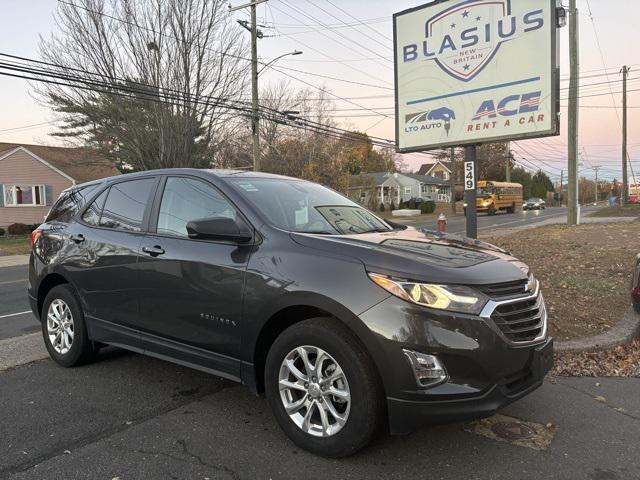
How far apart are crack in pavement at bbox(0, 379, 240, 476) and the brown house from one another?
1191 inches

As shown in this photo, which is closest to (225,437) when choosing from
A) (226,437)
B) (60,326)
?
(226,437)

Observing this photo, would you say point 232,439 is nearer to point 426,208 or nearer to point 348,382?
point 348,382

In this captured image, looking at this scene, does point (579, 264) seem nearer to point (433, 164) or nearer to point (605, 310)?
point (605, 310)

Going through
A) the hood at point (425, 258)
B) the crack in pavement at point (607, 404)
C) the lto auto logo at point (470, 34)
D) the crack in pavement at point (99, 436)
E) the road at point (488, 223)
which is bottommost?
the crack in pavement at point (607, 404)

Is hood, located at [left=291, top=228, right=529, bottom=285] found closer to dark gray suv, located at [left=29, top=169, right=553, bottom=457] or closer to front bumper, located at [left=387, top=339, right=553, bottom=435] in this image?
dark gray suv, located at [left=29, top=169, right=553, bottom=457]

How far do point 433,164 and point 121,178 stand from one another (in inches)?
4283

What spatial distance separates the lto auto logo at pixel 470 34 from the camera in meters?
8.87

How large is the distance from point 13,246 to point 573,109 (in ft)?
78.0

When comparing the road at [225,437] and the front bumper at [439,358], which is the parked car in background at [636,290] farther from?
the front bumper at [439,358]

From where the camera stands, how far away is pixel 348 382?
3010mm

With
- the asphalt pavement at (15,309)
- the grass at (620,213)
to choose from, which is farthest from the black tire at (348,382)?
the grass at (620,213)

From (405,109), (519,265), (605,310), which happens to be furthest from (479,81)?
(519,265)

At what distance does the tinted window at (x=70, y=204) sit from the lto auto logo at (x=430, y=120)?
23.0 ft

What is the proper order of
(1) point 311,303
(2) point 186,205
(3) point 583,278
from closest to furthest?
1. (1) point 311,303
2. (2) point 186,205
3. (3) point 583,278
